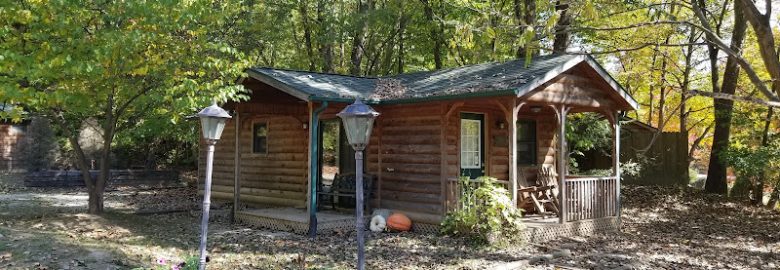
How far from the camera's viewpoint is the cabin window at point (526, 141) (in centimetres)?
1187

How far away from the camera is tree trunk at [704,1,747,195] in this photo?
587 inches

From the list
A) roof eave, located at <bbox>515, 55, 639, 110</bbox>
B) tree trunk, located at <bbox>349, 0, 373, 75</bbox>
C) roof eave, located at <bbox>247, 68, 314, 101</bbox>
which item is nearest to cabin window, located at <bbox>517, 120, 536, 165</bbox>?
roof eave, located at <bbox>515, 55, 639, 110</bbox>

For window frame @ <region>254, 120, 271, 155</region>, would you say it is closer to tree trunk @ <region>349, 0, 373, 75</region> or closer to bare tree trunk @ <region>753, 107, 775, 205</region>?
tree trunk @ <region>349, 0, 373, 75</region>

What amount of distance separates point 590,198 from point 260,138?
7334 mm

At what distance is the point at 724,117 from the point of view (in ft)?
49.2

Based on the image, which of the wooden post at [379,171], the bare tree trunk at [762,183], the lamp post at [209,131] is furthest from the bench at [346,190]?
the bare tree trunk at [762,183]

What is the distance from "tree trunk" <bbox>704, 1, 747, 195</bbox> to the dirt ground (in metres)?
2.97

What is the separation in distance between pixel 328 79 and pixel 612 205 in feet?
19.2

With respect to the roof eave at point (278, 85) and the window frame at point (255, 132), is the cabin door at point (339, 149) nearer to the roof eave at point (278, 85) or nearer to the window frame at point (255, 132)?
the window frame at point (255, 132)

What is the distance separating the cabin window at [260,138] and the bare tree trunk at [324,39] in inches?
240

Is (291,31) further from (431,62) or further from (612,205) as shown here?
(612,205)

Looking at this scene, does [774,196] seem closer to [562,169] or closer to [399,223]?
[562,169]

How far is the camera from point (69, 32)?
8367 mm

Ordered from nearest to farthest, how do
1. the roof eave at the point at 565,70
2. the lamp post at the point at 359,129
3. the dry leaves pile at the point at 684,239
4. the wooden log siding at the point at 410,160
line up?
1. the lamp post at the point at 359,129
2. the dry leaves pile at the point at 684,239
3. the roof eave at the point at 565,70
4. the wooden log siding at the point at 410,160
